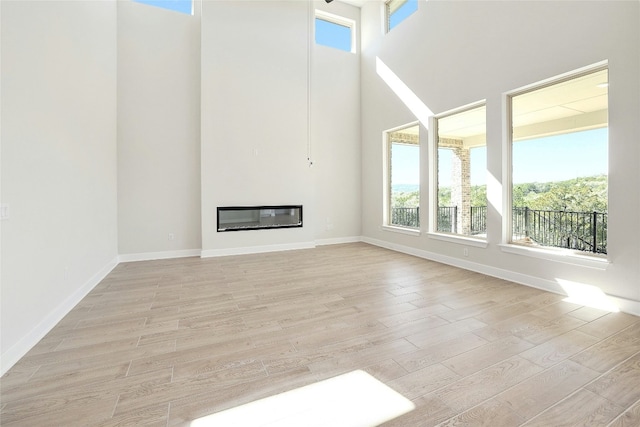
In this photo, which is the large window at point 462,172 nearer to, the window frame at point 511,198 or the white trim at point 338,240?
the window frame at point 511,198

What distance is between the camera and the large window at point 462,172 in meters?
4.07

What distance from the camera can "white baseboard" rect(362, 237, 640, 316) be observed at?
2613 mm

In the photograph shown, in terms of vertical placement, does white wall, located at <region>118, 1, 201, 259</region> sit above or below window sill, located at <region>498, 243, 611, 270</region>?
above

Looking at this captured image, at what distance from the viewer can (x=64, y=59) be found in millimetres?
2689

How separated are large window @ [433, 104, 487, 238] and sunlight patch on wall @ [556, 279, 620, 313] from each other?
1178 millimetres

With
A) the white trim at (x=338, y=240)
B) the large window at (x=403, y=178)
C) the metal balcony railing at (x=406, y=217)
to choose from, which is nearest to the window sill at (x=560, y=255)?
the metal balcony railing at (x=406, y=217)

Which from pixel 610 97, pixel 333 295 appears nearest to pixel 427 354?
pixel 333 295

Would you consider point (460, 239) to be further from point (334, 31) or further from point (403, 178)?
point (334, 31)

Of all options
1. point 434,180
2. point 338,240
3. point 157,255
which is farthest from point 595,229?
point 157,255

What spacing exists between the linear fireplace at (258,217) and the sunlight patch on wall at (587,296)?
4.21 metres

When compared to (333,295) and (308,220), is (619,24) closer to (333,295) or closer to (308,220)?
(333,295)

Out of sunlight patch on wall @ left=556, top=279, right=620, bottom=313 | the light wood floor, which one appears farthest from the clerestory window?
sunlight patch on wall @ left=556, top=279, right=620, bottom=313

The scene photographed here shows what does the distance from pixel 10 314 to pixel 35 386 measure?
57 centimetres

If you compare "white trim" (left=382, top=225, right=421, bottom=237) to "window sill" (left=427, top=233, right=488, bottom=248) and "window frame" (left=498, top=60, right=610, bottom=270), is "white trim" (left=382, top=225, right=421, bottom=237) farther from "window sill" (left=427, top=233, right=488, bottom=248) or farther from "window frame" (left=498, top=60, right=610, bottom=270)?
"window frame" (left=498, top=60, right=610, bottom=270)
